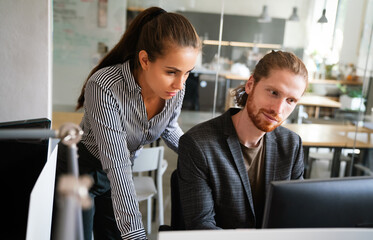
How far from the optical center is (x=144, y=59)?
4.20ft

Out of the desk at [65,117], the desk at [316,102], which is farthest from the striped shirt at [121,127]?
the desk at [316,102]

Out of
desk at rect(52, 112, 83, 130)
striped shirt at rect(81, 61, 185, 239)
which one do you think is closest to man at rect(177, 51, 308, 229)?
striped shirt at rect(81, 61, 185, 239)

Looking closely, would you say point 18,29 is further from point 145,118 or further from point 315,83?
point 315,83

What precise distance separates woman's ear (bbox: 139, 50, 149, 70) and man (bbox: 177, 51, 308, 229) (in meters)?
0.28

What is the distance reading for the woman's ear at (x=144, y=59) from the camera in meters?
1.27

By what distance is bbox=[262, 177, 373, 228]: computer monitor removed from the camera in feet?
2.61

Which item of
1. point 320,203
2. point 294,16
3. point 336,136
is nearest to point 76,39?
point 294,16

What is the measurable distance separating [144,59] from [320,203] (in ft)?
2.44

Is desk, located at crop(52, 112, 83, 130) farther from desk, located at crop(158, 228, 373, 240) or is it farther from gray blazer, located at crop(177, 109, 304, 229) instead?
desk, located at crop(158, 228, 373, 240)

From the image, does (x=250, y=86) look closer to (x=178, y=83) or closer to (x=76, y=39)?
(x=178, y=83)

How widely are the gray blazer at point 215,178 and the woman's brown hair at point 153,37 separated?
32 centimetres

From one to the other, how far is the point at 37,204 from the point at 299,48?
2.67 meters

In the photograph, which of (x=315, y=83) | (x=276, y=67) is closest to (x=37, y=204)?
(x=276, y=67)

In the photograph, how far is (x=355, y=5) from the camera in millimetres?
2982
